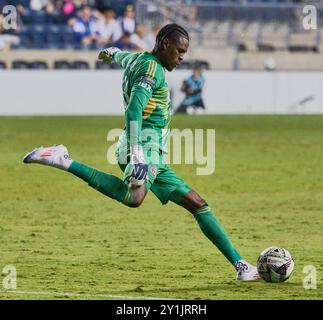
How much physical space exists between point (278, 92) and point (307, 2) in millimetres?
5300

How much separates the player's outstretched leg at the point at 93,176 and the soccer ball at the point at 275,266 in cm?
129

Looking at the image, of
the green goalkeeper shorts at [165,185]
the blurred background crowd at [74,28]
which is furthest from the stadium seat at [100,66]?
the green goalkeeper shorts at [165,185]

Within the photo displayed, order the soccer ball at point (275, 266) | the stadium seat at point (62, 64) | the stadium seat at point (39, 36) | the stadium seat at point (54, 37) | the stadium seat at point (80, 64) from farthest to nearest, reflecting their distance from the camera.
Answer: the stadium seat at point (54, 37) → the stadium seat at point (39, 36) → the stadium seat at point (80, 64) → the stadium seat at point (62, 64) → the soccer ball at point (275, 266)

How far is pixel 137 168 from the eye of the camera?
28.9 feet

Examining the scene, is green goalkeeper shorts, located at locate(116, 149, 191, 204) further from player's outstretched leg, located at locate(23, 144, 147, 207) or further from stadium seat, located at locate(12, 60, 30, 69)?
stadium seat, located at locate(12, 60, 30, 69)

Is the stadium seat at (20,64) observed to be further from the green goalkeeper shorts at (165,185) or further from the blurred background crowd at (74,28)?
the green goalkeeper shorts at (165,185)

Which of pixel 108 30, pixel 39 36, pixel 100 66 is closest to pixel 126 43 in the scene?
pixel 108 30

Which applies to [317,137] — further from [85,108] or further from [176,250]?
[176,250]

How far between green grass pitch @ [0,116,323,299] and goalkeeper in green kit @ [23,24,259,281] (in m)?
0.65

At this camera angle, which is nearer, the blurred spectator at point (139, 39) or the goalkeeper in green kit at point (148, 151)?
the goalkeeper in green kit at point (148, 151)

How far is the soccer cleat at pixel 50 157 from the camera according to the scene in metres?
9.18

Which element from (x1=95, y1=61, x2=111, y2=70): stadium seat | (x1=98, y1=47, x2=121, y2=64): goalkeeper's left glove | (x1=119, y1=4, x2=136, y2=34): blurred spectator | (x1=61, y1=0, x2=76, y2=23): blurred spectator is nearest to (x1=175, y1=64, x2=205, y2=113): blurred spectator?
(x1=119, y1=4, x2=136, y2=34): blurred spectator

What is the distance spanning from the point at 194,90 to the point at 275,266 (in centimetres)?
2438

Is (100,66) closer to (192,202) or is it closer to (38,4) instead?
(38,4)
